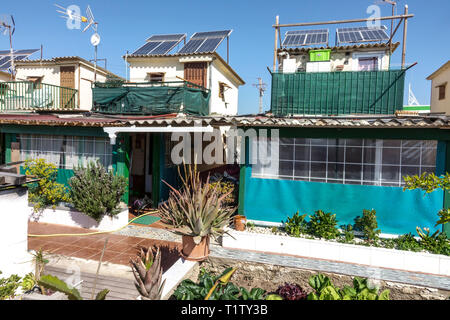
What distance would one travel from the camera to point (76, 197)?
9.07 m

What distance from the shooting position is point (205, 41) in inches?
736

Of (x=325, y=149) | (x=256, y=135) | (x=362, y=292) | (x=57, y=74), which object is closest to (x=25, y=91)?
(x=57, y=74)

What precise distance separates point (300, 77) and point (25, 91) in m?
14.8

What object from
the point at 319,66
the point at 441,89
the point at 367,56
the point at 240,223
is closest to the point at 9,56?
the point at 319,66

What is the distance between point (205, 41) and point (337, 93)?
32.5 feet

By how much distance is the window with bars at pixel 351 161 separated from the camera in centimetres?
834

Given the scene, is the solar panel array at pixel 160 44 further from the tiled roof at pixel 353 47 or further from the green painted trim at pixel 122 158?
the green painted trim at pixel 122 158

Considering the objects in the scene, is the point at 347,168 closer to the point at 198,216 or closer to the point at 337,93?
the point at 337,93

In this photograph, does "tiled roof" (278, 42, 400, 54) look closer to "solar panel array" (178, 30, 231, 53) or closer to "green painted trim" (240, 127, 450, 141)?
"solar panel array" (178, 30, 231, 53)

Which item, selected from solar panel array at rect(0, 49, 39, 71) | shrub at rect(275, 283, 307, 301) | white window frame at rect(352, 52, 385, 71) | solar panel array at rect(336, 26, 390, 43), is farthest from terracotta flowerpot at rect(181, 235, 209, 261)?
solar panel array at rect(0, 49, 39, 71)

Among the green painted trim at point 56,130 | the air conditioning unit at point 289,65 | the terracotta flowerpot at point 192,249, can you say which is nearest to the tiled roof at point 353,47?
the air conditioning unit at point 289,65

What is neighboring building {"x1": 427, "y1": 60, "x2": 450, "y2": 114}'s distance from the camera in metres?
19.5

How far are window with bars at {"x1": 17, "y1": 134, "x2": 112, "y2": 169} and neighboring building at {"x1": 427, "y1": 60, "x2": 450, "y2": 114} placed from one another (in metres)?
20.4
